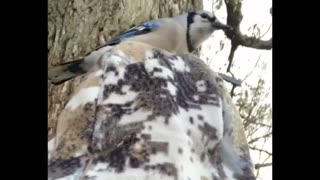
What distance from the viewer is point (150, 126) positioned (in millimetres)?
907

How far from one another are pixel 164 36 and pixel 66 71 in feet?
0.77

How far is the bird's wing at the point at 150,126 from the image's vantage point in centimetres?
89

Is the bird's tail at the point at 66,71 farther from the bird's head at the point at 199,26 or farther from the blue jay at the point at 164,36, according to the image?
the bird's head at the point at 199,26

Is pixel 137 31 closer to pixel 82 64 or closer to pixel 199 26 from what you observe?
pixel 82 64

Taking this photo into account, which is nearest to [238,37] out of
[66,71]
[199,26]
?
[199,26]

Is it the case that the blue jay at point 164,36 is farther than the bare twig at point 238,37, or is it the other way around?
the bare twig at point 238,37

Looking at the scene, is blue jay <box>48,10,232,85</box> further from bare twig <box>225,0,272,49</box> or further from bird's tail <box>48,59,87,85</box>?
Result: bare twig <box>225,0,272,49</box>

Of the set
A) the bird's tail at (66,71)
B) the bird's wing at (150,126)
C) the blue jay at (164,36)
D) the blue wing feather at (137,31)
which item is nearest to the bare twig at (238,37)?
the blue jay at (164,36)
